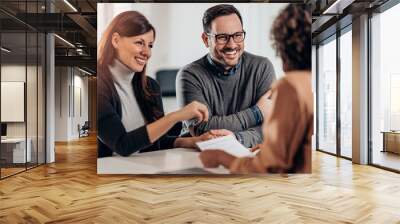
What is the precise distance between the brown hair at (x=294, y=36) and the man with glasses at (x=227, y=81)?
0.31 m

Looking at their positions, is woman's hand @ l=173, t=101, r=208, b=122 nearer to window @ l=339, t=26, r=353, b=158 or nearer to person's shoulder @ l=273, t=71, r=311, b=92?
person's shoulder @ l=273, t=71, r=311, b=92

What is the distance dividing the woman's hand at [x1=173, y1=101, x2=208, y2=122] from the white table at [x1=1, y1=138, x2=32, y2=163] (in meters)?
2.89

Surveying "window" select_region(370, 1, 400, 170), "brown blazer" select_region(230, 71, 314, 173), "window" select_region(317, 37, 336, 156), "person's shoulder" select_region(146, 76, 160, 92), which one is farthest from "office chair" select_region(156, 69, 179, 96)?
"window" select_region(317, 37, 336, 156)

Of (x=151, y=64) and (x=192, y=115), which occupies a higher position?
(x=151, y=64)

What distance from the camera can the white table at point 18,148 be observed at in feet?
20.8

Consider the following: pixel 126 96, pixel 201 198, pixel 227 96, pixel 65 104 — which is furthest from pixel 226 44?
pixel 65 104

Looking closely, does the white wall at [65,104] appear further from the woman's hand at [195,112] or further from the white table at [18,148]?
the woman's hand at [195,112]

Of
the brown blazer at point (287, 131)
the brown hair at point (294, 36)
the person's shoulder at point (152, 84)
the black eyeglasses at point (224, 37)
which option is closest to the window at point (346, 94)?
the brown hair at point (294, 36)

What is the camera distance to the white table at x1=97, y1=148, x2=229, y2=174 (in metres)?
5.96

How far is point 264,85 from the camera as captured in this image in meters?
5.97

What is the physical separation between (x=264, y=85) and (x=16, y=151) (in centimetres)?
439

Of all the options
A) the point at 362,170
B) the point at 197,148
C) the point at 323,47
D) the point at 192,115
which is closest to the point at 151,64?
the point at 192,115

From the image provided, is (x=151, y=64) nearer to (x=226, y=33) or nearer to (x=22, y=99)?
(x=226, y=33)

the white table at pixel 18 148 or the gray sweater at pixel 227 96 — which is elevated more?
the gray sweater at pixel 227 96
